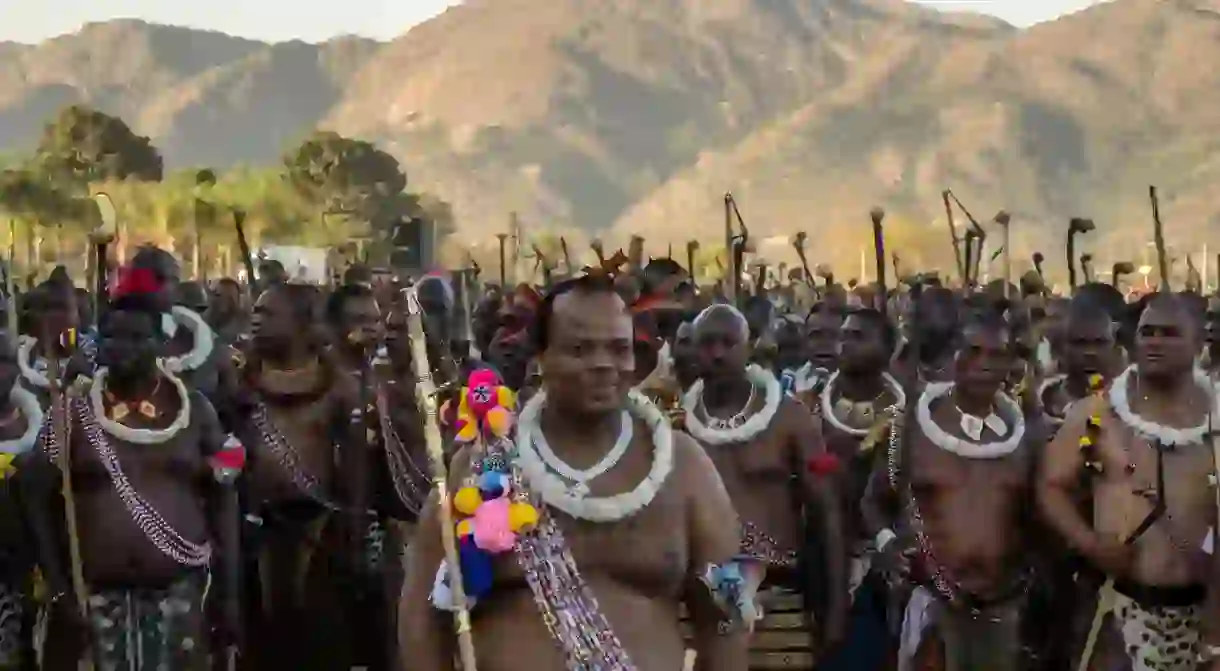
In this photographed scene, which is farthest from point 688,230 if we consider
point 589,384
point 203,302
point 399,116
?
point 589,384

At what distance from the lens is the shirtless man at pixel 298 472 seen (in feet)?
27.8

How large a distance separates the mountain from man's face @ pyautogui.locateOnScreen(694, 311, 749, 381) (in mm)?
61855

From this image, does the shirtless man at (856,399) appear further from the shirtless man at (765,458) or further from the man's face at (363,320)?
the man's face at (363,320)

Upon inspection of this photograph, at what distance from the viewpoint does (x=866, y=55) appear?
19075 centimetres

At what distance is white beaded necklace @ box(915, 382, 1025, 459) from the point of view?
7.00 metres

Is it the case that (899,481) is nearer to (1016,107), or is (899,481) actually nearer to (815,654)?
(815,654)

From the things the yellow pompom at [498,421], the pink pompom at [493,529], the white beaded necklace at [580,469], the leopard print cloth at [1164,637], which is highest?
the yellow pompom at [498,421]

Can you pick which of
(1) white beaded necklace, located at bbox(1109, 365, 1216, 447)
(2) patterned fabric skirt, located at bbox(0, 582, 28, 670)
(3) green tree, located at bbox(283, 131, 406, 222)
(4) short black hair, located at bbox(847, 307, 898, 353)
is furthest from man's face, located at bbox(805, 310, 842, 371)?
(3) green tree, located at bbox(283, 131, 406, 222)

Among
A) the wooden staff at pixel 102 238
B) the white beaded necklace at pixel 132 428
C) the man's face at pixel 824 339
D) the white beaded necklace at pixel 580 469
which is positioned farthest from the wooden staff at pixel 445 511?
the man's face at pixel 824 339

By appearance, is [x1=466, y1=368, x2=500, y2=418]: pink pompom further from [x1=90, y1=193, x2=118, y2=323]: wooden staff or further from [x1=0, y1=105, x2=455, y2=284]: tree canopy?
[x1=0, y1=105, x2=455, y2=284]: tree canopy

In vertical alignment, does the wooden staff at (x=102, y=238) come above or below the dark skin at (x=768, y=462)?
above

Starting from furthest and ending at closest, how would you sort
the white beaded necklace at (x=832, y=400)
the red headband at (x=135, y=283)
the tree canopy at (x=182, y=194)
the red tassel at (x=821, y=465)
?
the tree canopy at (x=182, y=194), the white beaded necklace at (x=832, y=400), the red tassel at (x=821, y=465), the red headband at (x=135, y=283)

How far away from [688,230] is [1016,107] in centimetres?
2823

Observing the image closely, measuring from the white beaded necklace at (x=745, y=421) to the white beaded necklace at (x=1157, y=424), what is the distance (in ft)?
5.14
